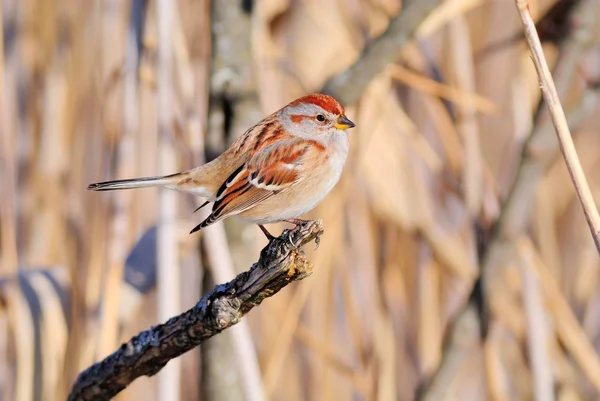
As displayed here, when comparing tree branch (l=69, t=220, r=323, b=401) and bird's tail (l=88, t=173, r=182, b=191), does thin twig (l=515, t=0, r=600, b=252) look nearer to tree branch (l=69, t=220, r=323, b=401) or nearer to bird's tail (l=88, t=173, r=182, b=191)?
tree branch (l=69, t=220, r=323, b=401)

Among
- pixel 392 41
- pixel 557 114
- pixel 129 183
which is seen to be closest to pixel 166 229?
pixel 129 183

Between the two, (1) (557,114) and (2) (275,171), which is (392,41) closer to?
(2) (275,171)

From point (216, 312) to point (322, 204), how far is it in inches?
41.0

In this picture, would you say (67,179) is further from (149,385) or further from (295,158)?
(295,158)

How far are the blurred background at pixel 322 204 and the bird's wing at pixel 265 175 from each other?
3.6 inches

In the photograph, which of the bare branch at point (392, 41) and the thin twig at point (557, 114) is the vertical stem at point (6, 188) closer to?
the bare branch at point (392, 41)

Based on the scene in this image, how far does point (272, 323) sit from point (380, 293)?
1.12ft

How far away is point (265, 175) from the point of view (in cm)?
181

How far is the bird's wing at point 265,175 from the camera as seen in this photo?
172 cm

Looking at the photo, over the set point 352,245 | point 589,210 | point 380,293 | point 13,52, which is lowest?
point 589,210

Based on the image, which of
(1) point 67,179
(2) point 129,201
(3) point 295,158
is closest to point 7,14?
(1) point 67,179

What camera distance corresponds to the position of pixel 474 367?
2711 mm

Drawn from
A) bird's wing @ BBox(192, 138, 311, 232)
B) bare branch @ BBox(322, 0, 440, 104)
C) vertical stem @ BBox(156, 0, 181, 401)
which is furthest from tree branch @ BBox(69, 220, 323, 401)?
bare branch @ BBox(322, 0, 440, 104)

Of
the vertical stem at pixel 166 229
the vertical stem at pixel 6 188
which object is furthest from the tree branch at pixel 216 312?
the vertical stem at pixel 6 188
